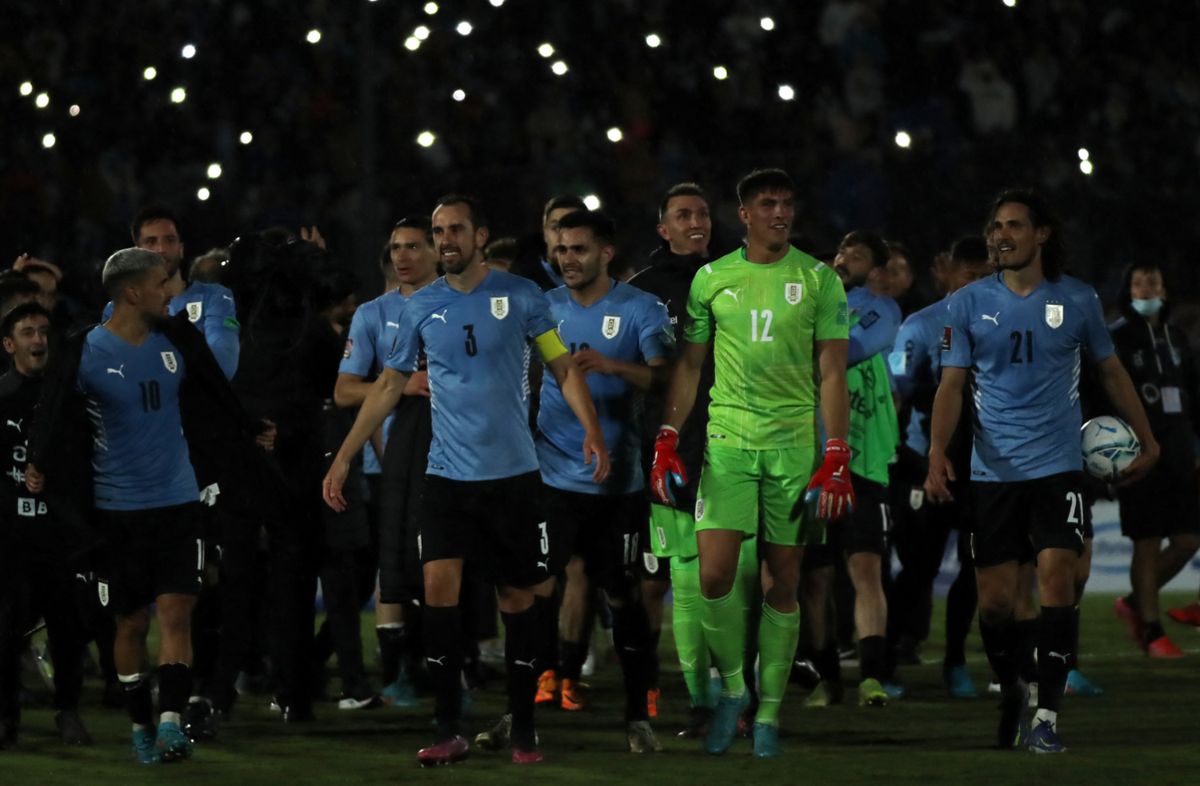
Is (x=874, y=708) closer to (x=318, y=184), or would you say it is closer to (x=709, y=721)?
(x=709, y=721)

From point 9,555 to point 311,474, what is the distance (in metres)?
1.49

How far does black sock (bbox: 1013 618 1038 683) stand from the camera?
29.6 feet

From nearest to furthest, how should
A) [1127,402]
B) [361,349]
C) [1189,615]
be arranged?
[1127,402], [361,349], [1189,615]

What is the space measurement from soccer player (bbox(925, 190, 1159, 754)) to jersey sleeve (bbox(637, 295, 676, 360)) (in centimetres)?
123

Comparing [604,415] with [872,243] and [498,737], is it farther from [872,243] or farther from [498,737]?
[872,243]

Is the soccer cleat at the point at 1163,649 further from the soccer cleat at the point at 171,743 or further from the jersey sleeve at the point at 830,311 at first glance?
the soccer cleat at the point at 171,743

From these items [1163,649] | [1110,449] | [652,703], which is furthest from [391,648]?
[1163,649]

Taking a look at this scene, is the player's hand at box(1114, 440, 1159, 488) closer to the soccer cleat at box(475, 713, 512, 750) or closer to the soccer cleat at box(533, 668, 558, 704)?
the soccer cleat at box(475, 713, 512, 750)

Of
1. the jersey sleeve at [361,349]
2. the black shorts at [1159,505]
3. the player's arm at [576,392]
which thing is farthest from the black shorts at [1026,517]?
the black shorts at [1159,505]

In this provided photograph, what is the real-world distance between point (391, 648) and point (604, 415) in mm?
2140

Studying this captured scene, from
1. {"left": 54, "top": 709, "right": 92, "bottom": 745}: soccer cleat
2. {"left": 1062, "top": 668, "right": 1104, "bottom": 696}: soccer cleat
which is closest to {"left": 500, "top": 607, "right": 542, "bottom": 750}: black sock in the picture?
{"left": 54, "top": 709, "right": 92, "bottom": 745}: soccer cleat

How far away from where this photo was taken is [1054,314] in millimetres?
8805

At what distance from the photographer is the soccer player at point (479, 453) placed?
28.2 ft

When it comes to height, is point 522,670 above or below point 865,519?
below
